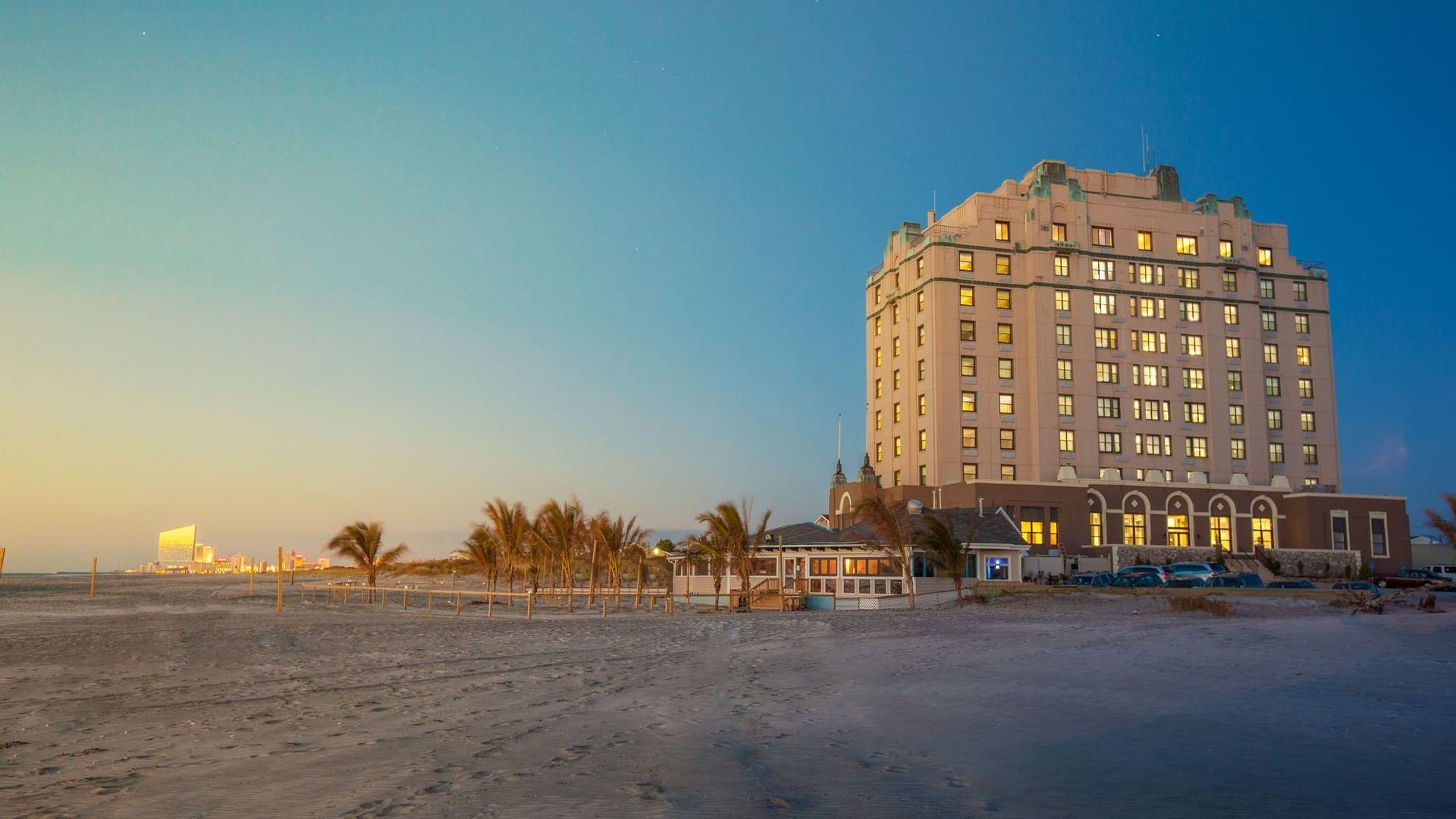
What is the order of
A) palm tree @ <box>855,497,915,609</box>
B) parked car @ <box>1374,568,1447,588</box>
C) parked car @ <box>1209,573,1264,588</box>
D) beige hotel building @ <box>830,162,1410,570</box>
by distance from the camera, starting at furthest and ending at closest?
beige hotel building @ <box>830,162,1410,570</box>, parked car @ <box>1374,568,1447,588</box>, parked car @ <box>1209,573,1264,588</box>, palm tree @ <box>855,497,915,609</box>

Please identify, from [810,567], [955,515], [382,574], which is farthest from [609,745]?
[382,574]

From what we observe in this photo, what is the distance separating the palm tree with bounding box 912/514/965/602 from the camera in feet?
120

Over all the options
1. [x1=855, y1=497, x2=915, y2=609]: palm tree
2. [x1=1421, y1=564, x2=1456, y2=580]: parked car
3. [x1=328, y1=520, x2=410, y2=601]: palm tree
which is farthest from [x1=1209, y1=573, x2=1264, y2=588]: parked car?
[x1=328, y1=520, x2=410, y2=601]: palm tree

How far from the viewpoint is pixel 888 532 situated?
37.8 metres

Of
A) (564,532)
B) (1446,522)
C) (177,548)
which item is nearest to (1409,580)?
(1446,522)

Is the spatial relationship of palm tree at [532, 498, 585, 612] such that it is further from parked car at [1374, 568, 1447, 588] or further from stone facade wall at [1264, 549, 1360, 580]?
stone facade wall at [1264, 549, 1360, 580]

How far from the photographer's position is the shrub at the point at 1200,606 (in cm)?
2847

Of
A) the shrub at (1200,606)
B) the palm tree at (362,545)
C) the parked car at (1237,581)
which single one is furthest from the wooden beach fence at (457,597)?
the parked car at (1237,581)

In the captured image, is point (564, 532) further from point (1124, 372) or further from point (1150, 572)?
point (1124, 372)

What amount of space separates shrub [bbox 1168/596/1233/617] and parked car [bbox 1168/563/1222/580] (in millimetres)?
13843

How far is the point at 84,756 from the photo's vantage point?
8812mm

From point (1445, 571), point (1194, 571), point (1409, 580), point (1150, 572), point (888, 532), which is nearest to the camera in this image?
point (888, 532)

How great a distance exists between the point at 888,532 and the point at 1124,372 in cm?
3895

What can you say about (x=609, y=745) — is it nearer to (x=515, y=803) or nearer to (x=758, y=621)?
(x=515, y=803)
